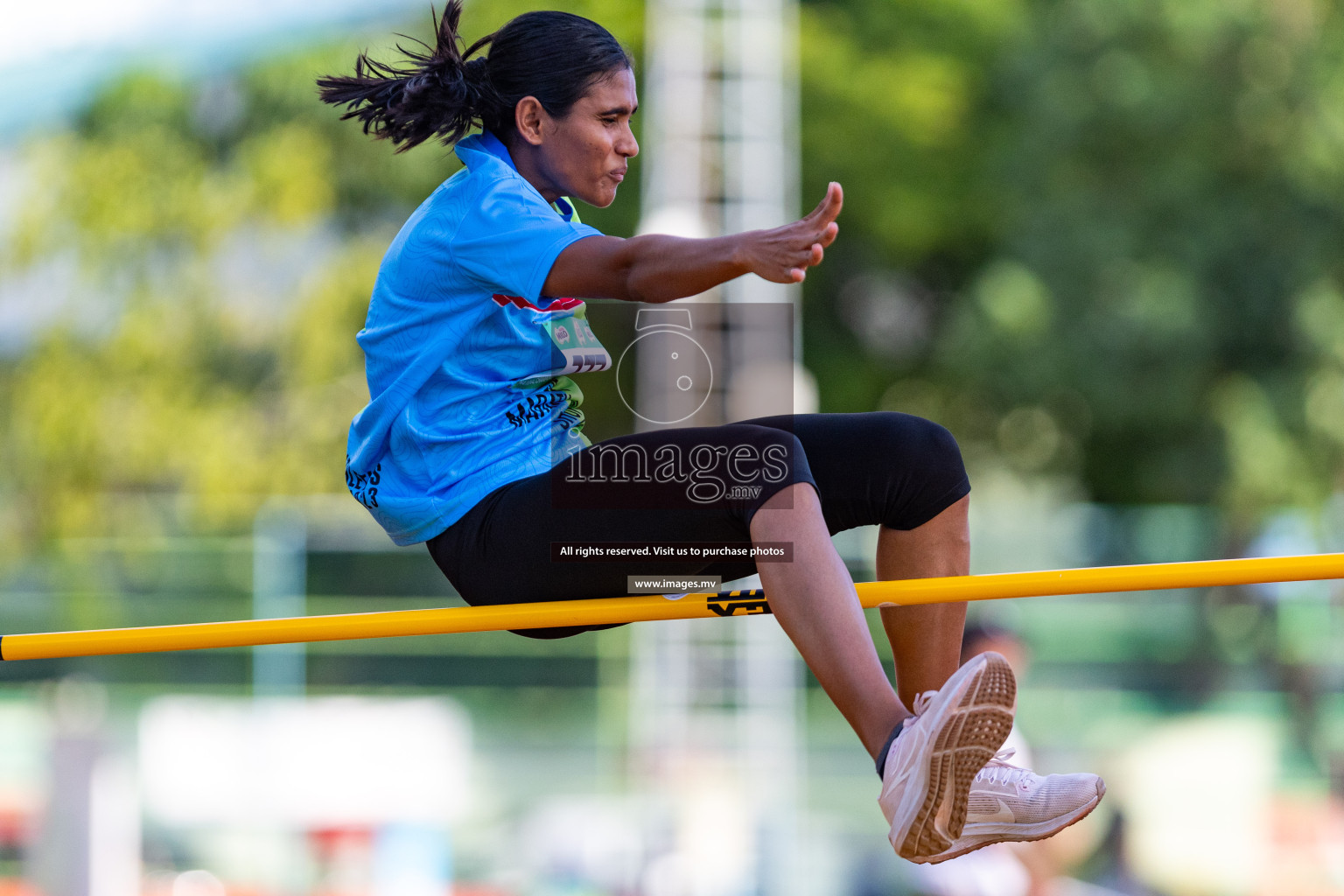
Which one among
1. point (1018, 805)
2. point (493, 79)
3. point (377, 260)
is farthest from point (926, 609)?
point (377, 260)

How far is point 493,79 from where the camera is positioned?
2.91 m

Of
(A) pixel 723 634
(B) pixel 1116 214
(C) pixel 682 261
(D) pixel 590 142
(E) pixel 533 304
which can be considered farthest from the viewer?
(B) pixel 1116 214

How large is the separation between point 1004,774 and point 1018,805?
0.18ft

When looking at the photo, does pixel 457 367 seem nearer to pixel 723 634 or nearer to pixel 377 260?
pixel 723 634

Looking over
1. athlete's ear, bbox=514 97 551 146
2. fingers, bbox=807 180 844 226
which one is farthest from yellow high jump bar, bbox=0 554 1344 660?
athlete's ear, bbox=514 97 551 146

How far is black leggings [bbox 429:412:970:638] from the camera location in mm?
2664

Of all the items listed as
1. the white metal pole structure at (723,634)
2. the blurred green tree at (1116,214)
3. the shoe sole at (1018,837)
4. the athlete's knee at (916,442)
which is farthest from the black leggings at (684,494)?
the blurred green tree at (1116,214)

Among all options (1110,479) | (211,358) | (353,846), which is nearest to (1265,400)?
(1110,479)

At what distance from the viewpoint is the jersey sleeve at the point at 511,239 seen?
258 centimetres

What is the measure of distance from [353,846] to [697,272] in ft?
26.0

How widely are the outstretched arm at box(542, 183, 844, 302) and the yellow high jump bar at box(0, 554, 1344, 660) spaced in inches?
22.0

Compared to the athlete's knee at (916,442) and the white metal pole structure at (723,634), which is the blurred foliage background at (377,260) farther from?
the athlete's knee at (916,442)

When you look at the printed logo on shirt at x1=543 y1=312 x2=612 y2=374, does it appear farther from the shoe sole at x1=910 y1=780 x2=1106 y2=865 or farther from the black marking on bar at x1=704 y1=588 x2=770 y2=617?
the shoe sole at x1=910 y1=780 x2=1106 y2=865

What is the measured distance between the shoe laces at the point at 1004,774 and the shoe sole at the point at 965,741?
0.10 m
